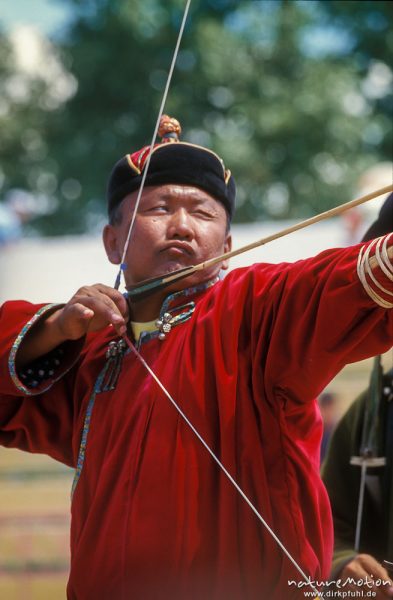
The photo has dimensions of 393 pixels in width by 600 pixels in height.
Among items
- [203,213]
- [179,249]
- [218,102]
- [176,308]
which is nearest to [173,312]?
[176,308]

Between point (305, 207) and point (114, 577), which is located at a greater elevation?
point (305, 207)

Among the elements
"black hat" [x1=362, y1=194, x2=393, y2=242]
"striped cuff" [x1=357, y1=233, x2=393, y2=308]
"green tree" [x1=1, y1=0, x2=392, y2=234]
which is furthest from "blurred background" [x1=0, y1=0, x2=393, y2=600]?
"striped cuff" [x1=357, y1=233, x2=393, y2=308]

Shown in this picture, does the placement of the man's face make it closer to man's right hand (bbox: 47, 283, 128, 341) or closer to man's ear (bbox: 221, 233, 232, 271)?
man's ear (bbox: 221, 233, 232, 271)

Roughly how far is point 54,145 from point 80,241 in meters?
4.98

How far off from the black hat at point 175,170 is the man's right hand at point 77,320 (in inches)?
13.2

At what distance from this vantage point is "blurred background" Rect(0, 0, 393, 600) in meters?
10.2

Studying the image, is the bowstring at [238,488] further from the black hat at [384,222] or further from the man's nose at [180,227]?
the black hat at [384,222]

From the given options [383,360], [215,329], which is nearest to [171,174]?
[215,329]

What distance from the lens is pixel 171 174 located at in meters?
2.60

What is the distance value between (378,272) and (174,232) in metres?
0.70

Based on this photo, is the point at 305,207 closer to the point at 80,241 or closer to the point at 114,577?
the point at 80,241

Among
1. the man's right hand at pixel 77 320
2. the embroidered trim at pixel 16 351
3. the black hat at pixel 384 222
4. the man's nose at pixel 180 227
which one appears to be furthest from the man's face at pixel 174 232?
the black hat at pixel 384 222

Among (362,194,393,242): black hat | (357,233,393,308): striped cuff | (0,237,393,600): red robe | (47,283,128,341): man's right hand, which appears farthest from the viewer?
(362,194,393,242): black hat

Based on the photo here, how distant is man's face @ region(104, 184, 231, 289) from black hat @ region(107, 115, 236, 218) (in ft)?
0.08
